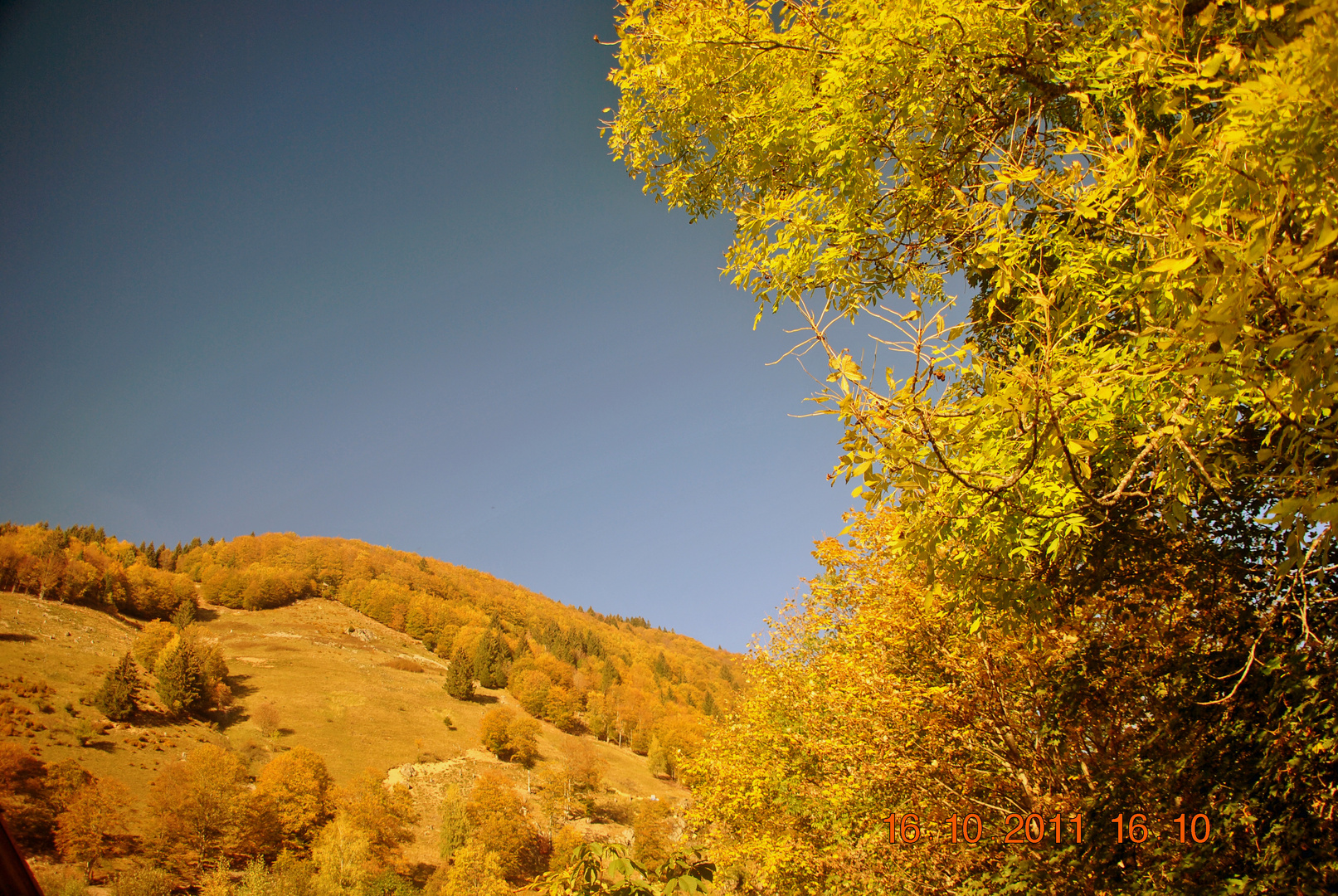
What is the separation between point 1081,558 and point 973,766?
165 inches

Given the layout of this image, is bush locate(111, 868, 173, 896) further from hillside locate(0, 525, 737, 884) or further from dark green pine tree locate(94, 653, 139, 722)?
dark green pine tree locate(94, 653, 139, 722)

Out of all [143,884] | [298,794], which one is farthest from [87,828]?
[298,794]

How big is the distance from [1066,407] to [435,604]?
5693 inches

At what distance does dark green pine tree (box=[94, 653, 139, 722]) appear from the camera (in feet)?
186

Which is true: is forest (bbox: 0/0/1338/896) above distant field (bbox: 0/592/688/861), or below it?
above

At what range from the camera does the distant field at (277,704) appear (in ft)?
171

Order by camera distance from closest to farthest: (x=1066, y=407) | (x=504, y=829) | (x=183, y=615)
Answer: (x=1066, y=407), (x=504, y=829), (x=183, y=615)

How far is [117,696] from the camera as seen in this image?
188 feet

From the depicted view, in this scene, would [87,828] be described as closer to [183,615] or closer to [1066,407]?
[1066,407]

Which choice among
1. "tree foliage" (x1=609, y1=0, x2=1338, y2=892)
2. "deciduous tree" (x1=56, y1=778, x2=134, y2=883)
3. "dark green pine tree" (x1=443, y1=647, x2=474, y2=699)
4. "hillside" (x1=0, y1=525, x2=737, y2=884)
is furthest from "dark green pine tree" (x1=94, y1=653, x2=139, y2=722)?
"tree foliage" (x1=609, y1=0, x2=1338, y2=892)

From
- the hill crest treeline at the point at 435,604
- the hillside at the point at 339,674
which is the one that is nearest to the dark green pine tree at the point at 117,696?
the hillside at the point at 339,674

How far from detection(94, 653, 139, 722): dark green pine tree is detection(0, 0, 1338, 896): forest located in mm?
75925
